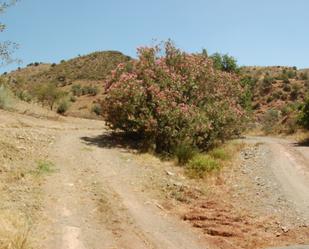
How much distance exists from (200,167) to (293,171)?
3.16 meters

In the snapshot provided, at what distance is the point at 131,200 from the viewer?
11.7 m

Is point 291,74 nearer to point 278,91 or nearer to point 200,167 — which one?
point 278,91

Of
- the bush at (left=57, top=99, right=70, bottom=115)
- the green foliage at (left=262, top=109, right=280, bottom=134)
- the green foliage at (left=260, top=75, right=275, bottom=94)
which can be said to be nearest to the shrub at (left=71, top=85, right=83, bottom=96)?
the green foliage at (left=260, top=75, right=275, bottom=94)

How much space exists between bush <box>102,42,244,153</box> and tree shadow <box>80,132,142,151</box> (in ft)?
1.36

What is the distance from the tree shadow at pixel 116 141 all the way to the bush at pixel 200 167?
297 cm

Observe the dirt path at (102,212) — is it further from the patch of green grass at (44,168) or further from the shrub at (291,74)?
the shrub at (291,74)

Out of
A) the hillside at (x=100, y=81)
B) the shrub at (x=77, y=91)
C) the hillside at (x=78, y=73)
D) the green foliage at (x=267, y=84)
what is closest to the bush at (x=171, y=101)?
the hillside at (x=100, y=81)

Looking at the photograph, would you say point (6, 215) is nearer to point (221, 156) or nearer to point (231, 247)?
point (231, 247)

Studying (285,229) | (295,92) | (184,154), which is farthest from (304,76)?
(285,229)

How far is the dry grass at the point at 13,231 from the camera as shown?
7.87 m

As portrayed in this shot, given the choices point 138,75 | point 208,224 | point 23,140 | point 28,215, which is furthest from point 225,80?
point 28,215

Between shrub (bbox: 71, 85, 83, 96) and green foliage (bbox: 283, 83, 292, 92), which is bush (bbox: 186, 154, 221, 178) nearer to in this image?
shrub (bbox: 71, 85, 83, 96)

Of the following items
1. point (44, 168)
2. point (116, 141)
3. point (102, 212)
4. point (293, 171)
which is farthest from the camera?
point (116, 141)

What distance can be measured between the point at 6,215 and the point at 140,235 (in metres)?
2.52
